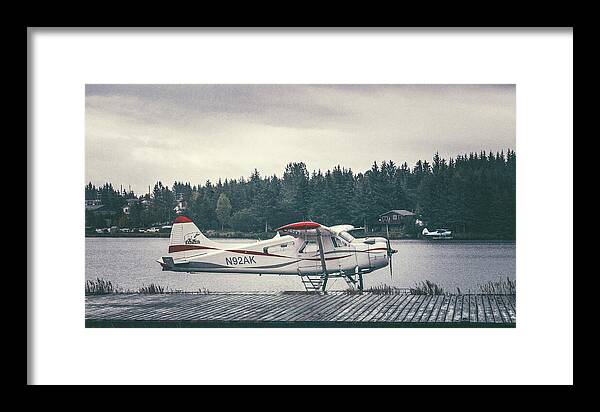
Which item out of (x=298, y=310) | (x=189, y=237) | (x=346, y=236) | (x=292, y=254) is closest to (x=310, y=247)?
(x=292, y=254)

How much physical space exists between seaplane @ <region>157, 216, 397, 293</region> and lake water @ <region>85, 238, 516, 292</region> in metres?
0.10

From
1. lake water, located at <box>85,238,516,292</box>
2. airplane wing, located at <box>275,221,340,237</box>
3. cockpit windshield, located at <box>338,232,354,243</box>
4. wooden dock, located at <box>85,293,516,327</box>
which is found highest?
airplane wing, located at <box>275,221,340,237</box>

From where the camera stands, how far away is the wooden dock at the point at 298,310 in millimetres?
10500

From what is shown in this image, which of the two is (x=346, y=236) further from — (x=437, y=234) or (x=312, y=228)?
(x=437, y=234)

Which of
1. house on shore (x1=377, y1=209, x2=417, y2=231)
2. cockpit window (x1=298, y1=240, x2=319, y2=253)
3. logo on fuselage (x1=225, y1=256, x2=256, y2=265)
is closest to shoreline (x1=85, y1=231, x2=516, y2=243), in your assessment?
house on shore (x1=377, y1=209, x2=417, y2=231)

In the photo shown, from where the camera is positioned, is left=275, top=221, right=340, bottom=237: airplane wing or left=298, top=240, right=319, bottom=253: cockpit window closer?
left=275, top=221, right=340, bottom=237: airplane wing

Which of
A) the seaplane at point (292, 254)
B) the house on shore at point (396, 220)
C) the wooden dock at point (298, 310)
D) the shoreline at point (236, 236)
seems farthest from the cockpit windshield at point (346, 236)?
the wooden dock at point (298, 310)

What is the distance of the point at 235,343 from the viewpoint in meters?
10.4

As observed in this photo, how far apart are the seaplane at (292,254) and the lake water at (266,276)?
0.32 ft

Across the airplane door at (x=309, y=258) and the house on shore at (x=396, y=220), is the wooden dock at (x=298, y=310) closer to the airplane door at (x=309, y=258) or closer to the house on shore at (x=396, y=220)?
the airplane door at (x=309, y=258)

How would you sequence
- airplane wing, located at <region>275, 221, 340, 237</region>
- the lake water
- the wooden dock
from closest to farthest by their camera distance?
the wooden dock
the lake water
airplane wing, located at <region>275, 221, 340, 237</region>

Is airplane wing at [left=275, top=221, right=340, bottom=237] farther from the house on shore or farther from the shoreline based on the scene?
the house on shore

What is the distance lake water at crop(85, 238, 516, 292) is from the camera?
11.1 meters
